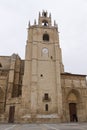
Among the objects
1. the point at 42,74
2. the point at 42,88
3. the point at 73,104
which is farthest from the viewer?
the point at 73,104

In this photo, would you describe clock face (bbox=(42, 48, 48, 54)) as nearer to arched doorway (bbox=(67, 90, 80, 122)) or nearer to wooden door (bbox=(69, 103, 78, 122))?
arched doorway (bbox=(67, 90, 80, 122))

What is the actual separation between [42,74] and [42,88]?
7.91ft

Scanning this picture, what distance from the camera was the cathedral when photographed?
24.9 meters

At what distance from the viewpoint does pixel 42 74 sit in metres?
27.4

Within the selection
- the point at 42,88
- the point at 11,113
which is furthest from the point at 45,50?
the point at 11,113

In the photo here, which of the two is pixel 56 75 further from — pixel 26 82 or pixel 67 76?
pixel 26 82

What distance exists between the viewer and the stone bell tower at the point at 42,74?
2511cm

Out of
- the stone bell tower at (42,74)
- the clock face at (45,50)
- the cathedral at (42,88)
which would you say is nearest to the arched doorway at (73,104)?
the cathedral at (42,88)

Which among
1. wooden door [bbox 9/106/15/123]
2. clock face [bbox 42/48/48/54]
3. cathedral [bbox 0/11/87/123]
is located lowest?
wooden door [bbox 9/106/15/123]

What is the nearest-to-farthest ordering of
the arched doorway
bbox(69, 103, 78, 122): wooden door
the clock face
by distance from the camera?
bbox(69, 103, 78, 122): wooden door < the arched doorway < the clock face

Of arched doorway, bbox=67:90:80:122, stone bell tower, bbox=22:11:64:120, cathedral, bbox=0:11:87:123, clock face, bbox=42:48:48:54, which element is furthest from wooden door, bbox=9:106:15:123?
clock face, bbox=42:48:48:54

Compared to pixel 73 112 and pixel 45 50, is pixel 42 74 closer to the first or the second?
pixel 45 50

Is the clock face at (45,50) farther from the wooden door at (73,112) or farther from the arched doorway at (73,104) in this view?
the wooden door at (73,112)

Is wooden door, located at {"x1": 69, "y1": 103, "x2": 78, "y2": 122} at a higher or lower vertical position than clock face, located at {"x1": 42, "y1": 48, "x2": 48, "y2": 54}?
lower
